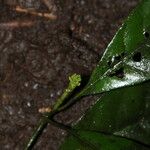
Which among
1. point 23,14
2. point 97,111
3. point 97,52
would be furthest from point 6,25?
point 97,111

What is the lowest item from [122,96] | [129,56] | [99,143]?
[99,143]

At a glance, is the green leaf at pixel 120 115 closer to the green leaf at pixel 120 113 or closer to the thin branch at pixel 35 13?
the green leaf at pixel 120 113

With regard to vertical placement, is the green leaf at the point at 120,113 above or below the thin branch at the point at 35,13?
below

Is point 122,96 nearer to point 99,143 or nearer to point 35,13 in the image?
point 99,143

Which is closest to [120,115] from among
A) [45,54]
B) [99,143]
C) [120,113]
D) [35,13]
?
[120,113]

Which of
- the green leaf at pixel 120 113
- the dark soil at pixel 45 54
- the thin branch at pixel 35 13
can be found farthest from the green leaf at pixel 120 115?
the thin branch at pixel 35 13
